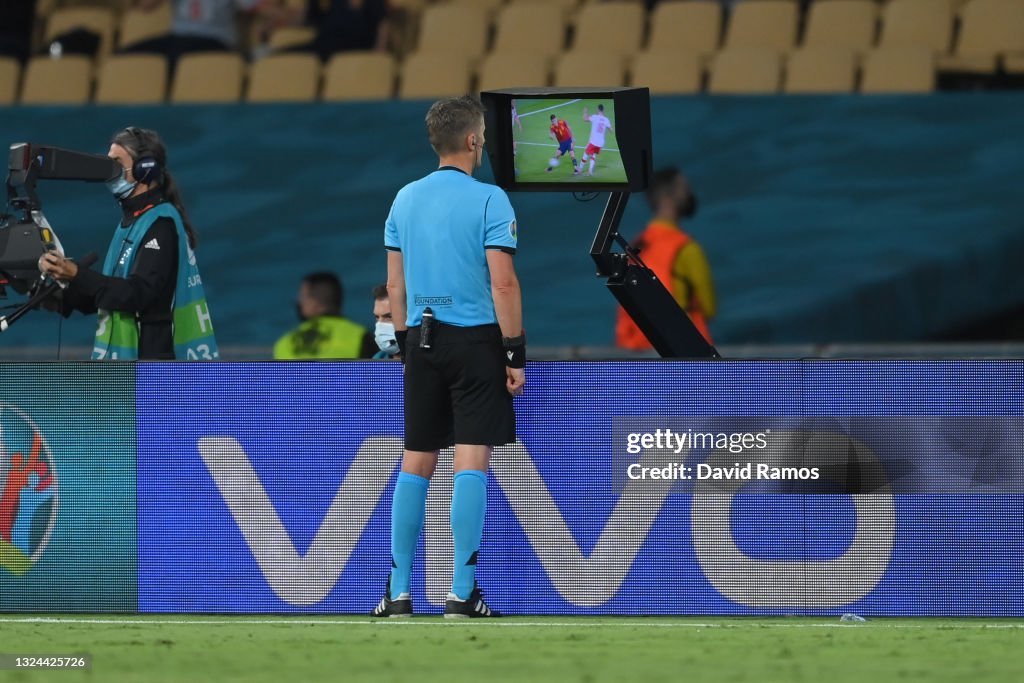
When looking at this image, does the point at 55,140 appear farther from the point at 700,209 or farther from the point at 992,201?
the point at 992,201

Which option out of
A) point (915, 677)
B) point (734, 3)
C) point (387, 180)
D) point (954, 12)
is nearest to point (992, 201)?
point (954, 12)

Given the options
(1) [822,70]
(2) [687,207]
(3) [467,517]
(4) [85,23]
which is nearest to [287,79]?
(4) [85,23]

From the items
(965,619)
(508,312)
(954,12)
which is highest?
(954,12)

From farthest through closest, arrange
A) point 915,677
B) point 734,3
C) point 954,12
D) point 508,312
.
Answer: point 734,3, point 954,12, point 508,312, point 915,677

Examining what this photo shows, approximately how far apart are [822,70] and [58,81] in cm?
638

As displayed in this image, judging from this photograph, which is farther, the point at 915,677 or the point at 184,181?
the point at 184,181

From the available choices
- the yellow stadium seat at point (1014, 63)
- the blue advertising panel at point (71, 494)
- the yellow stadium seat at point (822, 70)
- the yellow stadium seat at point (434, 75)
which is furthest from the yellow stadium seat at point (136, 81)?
the blue advertising panel at point (71, 494)

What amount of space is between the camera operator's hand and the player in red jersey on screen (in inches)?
73.9

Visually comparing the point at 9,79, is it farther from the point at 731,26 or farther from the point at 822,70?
the point at 822,70

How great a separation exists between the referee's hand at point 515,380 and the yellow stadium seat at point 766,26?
8.60 meters

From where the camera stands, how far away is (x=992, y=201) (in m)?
13.4

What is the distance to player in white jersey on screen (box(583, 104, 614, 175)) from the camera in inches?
274

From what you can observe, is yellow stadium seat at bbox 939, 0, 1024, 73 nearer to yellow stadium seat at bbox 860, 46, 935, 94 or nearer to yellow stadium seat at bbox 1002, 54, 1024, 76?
yellow stadium seat at bbox 1002, 54, 1024, 76

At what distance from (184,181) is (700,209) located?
4016mm
